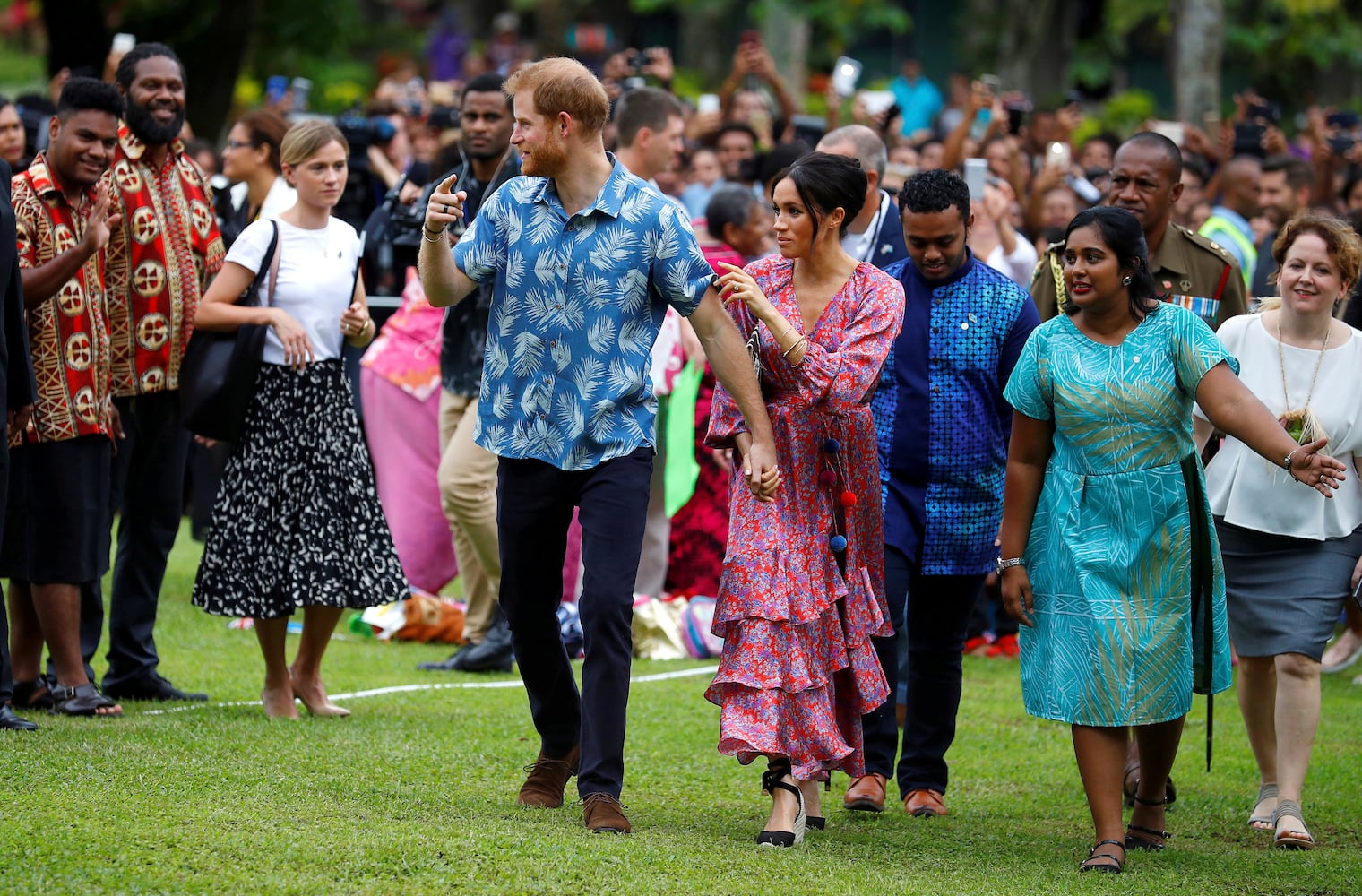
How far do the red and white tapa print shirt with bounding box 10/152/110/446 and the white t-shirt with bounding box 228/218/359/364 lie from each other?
601mm

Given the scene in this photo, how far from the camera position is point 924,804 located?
6461 millimetres

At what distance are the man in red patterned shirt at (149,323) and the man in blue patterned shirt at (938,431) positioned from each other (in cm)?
306

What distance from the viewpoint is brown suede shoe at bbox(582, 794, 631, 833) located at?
548 centimetres

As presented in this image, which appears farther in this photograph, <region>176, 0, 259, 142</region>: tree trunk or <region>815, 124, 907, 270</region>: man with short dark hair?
<region>176, 0, 259, 142</region>: tree trunk

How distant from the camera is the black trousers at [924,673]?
6.52 meters

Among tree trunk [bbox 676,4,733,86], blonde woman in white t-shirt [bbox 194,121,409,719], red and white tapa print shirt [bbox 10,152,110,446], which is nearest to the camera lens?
red and white tapa print shirt [bbox 10,152,110,446]

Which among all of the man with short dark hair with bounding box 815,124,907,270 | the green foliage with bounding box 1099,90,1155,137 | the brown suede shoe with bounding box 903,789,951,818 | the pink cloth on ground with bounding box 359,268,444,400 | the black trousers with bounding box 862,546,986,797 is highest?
the green foliage with bounding box 1099,90,1155,137

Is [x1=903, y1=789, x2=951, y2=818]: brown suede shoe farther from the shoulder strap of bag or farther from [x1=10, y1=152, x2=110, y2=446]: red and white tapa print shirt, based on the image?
[x1=10, y1=152, x2=110, y2=446]: red and white tapa print shirt

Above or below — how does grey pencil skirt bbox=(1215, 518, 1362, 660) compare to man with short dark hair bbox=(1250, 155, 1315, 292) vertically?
below

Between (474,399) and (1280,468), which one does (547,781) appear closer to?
(1280,468)

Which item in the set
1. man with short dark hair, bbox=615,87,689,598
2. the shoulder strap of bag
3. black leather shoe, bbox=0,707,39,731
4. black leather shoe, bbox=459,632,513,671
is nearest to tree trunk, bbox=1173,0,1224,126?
man with short dark hair, bbox=615,87,689,598

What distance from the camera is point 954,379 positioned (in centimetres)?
650

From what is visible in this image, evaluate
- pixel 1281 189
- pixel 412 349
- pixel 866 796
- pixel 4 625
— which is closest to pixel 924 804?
pixel 866 796

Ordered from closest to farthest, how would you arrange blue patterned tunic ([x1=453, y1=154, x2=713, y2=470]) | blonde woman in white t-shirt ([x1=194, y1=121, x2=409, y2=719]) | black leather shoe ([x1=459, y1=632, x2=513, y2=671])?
1. blue patterned tunic ([x1=453, y1=154, x2=713, y2=470])
2. blonde woman in white t-shirt ([x1=194, y1=121, x2=409, y2=719])
3. black leather shoe ([x1=459, y1=632, x2=513, y2=671])
